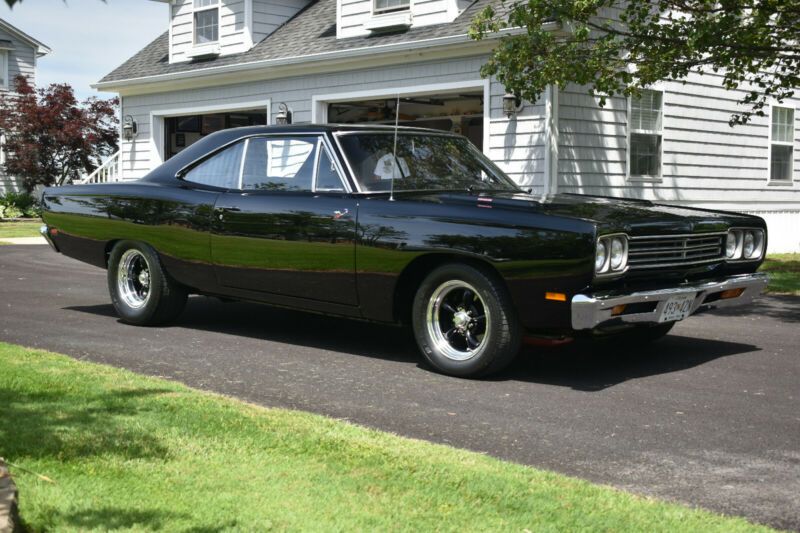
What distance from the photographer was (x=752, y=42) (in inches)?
403

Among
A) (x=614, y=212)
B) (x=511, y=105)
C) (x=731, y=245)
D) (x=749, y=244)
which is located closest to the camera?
(x=614, y=212)

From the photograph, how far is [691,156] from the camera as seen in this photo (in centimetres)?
1695

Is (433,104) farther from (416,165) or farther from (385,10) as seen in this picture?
(416,165)

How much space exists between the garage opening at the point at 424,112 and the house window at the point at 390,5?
168 cm

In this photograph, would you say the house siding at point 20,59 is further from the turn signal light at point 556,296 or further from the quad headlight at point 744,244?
the turn signal light at point 556,296

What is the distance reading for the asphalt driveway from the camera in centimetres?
Result: 450

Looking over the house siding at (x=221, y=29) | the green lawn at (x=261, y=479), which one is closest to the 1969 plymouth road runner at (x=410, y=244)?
the green lawn at (x=261, y=479)

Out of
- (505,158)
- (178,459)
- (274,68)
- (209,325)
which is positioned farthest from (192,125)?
(178,459)

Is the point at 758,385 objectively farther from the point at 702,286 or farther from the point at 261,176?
the point at 261,176

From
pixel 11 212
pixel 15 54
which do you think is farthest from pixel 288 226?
pixel 15 54

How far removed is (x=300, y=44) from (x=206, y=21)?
118 inches

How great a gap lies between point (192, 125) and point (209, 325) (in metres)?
13.8

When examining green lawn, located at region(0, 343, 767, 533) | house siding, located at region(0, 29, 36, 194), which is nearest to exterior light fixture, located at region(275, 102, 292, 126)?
green lawn, located at region(0, 343, 767, 533)

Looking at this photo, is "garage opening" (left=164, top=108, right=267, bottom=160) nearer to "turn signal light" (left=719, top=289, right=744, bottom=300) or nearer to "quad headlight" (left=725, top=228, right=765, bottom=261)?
"quad headlight" (left=725, top=228, right=765, bottom=261)
